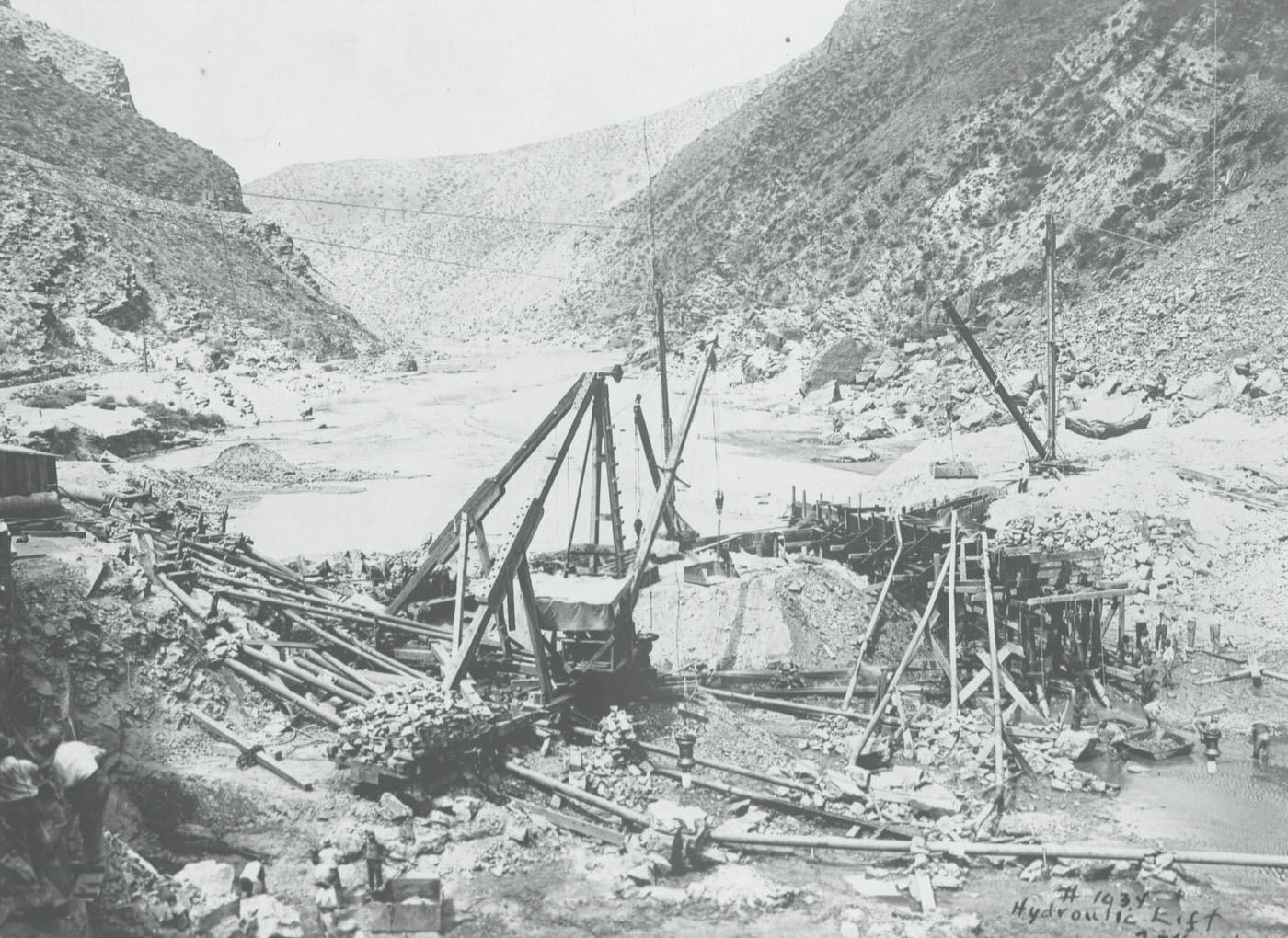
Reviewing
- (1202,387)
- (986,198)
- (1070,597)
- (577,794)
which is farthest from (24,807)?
(986,198)

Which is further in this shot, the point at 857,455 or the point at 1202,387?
the point at 857,455

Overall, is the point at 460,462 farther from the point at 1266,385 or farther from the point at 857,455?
the point at 1266,385

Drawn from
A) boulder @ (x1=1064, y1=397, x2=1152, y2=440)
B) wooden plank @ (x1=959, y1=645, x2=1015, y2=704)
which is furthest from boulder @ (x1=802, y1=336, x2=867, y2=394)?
wooden plank @ (x1=959, y1=645, x2=1015, y2=704)

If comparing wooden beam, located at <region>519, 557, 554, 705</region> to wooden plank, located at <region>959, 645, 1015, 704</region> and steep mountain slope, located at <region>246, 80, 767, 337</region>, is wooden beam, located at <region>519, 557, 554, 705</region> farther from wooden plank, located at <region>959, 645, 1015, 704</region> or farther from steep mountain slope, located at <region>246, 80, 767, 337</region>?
steep mountain slope, located at <region>246, 80, 767, 337</region>

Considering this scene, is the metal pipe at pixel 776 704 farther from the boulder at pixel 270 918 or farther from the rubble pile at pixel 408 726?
the boulder at pixel 270 918

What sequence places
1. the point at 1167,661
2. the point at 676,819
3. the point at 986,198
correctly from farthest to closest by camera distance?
the point at 986,198 < the point at 1167,661 < the point at 676,819

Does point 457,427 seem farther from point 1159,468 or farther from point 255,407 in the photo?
point 1159,468

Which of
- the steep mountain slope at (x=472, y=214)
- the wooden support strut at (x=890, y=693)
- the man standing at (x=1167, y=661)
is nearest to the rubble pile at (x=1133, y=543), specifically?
the man standing at (x=1167, y=661)

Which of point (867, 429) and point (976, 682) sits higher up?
point (867, 429)
